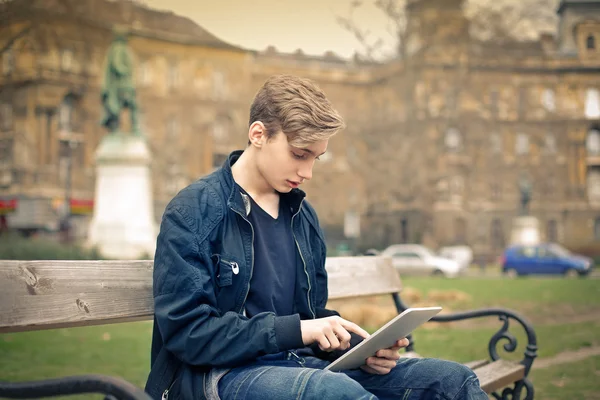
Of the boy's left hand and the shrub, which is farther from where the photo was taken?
the shrub

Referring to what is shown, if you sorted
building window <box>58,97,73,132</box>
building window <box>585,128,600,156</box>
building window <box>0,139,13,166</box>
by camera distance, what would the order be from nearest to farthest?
building window <box>0,139,13,166</box> → building window <box>58,97,73,132</box> → building window <box>585,128,600,156</box>

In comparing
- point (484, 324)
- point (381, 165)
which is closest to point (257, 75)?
point (381, 165)

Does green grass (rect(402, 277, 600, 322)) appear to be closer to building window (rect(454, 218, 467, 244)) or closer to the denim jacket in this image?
the denim jacket

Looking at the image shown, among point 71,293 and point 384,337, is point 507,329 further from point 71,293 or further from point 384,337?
point 71,293

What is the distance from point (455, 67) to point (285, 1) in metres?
16.8

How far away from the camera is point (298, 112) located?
2.43 metres

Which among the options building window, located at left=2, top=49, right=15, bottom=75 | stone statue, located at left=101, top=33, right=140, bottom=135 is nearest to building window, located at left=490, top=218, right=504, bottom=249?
building window, located at left=2, top=49, right=15, bottom=75

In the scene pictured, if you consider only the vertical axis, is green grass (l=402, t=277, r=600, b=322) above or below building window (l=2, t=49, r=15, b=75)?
below

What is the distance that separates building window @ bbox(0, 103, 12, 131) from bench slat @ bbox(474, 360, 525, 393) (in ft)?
139

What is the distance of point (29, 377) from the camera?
5.68 m

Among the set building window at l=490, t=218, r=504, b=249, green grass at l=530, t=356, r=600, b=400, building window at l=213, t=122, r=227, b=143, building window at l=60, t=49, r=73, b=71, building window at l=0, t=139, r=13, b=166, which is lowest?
building window at l=490, t=218, r=504, b=249

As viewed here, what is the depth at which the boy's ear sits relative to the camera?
254 cm

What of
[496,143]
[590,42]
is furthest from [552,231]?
[590,42]

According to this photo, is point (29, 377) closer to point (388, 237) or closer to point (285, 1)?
point (285, 1)
